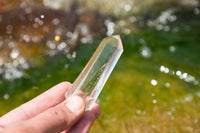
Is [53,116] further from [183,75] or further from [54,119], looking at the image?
[183,75]

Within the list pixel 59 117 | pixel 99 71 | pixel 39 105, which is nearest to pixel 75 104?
pixel 59 117

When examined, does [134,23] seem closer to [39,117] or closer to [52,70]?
[52,70]

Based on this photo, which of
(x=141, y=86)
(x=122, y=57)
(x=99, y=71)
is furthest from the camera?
(x=122, y=57)

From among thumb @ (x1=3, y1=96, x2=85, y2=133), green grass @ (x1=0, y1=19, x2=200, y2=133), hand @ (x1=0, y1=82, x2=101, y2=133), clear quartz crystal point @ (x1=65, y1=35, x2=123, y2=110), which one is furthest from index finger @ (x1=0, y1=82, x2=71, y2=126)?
green grass @ (x1=0, y1=19, x2=200, y2=133)

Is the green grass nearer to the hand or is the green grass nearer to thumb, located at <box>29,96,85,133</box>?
the hand

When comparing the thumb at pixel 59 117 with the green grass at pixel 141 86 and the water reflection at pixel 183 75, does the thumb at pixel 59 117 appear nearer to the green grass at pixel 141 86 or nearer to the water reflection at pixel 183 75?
the green grass at pixel 141 86

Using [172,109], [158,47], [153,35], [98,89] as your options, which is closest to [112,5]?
[153,35]
